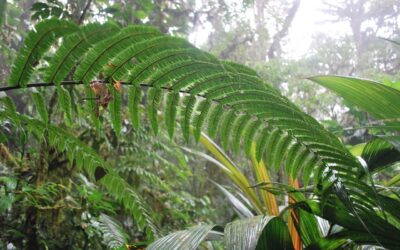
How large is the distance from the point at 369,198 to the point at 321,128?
0.18 metres

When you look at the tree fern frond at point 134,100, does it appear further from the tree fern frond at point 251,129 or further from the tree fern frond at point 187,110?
the tree fern frond at point 251,129

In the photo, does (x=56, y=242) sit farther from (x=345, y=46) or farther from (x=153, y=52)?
(x=345, y=46)

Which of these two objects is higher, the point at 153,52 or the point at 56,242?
the point at 153,52

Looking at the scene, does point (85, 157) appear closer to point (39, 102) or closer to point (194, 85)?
point (39, 102)

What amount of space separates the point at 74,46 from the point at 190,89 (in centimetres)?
24

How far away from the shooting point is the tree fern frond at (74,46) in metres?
0.51

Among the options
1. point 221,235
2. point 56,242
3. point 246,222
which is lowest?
point 56,242

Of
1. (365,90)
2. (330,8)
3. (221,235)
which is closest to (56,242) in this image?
(221,235)

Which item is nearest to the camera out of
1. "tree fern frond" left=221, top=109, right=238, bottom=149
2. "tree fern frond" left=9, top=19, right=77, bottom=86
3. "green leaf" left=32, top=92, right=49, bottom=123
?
"tree fern frond" left=9, top=19, right=77, bottom=86

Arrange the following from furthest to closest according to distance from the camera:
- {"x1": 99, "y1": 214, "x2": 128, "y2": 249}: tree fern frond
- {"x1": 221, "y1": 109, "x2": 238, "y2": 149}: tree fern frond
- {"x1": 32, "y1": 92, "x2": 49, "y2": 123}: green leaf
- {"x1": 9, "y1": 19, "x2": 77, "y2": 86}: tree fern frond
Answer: {"x1": 99, "y1": 214, "x2": 128, "y2": 249}: tree fern frond → {"x1": 221, "y1": 109, "x2": 238, "y2": 149}: tree fern frond → {"x1": 32, "y1": 92, "x2": 49, "y2": 123}: green leaf → {"x1": 9, "y1": 19, "x2": 77, "y2": 86}: tree fern frond

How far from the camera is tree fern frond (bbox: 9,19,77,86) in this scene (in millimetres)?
502

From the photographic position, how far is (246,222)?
735mm

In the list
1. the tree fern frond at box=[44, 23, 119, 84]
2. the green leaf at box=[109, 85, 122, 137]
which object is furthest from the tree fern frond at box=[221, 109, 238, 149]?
the tree fern frond at box=[44, 23, 119, 84]

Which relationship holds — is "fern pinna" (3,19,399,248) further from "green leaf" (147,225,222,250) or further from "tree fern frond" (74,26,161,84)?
"green leaf" (147,225,222,250)
